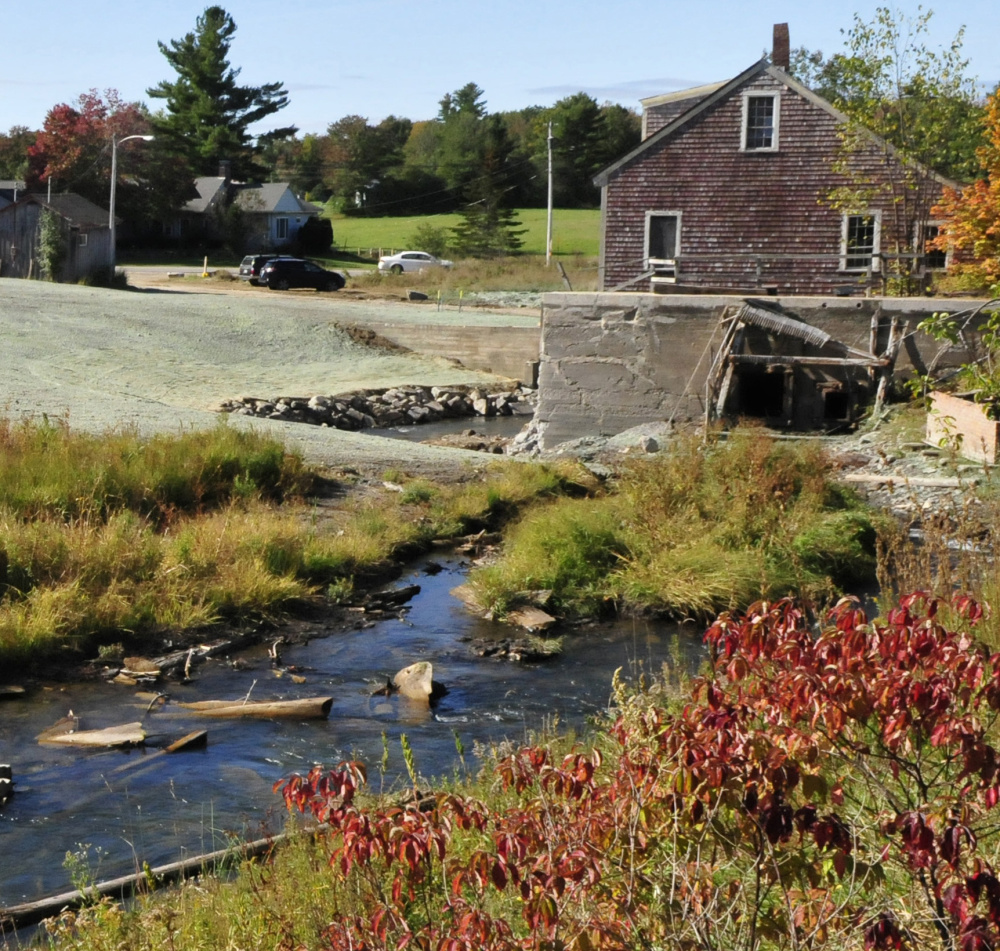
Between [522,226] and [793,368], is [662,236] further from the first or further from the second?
[522,226]

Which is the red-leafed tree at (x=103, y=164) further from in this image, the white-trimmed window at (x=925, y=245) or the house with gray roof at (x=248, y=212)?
the white-trimmed window at (x=925, y=245)

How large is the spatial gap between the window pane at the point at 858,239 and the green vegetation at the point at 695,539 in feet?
60.6

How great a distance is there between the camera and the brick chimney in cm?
3566

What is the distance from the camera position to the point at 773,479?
15477 millimetres

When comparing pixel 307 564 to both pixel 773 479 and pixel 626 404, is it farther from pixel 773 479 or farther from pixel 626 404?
pixel 626 404

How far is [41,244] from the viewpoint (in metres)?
48.0

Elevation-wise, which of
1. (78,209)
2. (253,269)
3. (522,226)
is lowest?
(253,269)

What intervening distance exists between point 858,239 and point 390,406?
1296 centimetres

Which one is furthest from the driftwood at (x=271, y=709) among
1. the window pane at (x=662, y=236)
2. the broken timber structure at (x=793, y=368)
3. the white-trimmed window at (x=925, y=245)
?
the window pane at (x=662, y=236)

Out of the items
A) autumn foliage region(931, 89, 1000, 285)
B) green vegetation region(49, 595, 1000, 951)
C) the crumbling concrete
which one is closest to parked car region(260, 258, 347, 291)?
the crumbling concrete

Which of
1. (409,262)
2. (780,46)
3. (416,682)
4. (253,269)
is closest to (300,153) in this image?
(409,262)

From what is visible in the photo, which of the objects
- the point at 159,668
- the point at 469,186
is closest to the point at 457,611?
the point at 159,668

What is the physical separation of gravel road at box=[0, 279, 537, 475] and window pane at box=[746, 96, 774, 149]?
30.8ft

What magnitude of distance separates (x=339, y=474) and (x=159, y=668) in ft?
24.3
